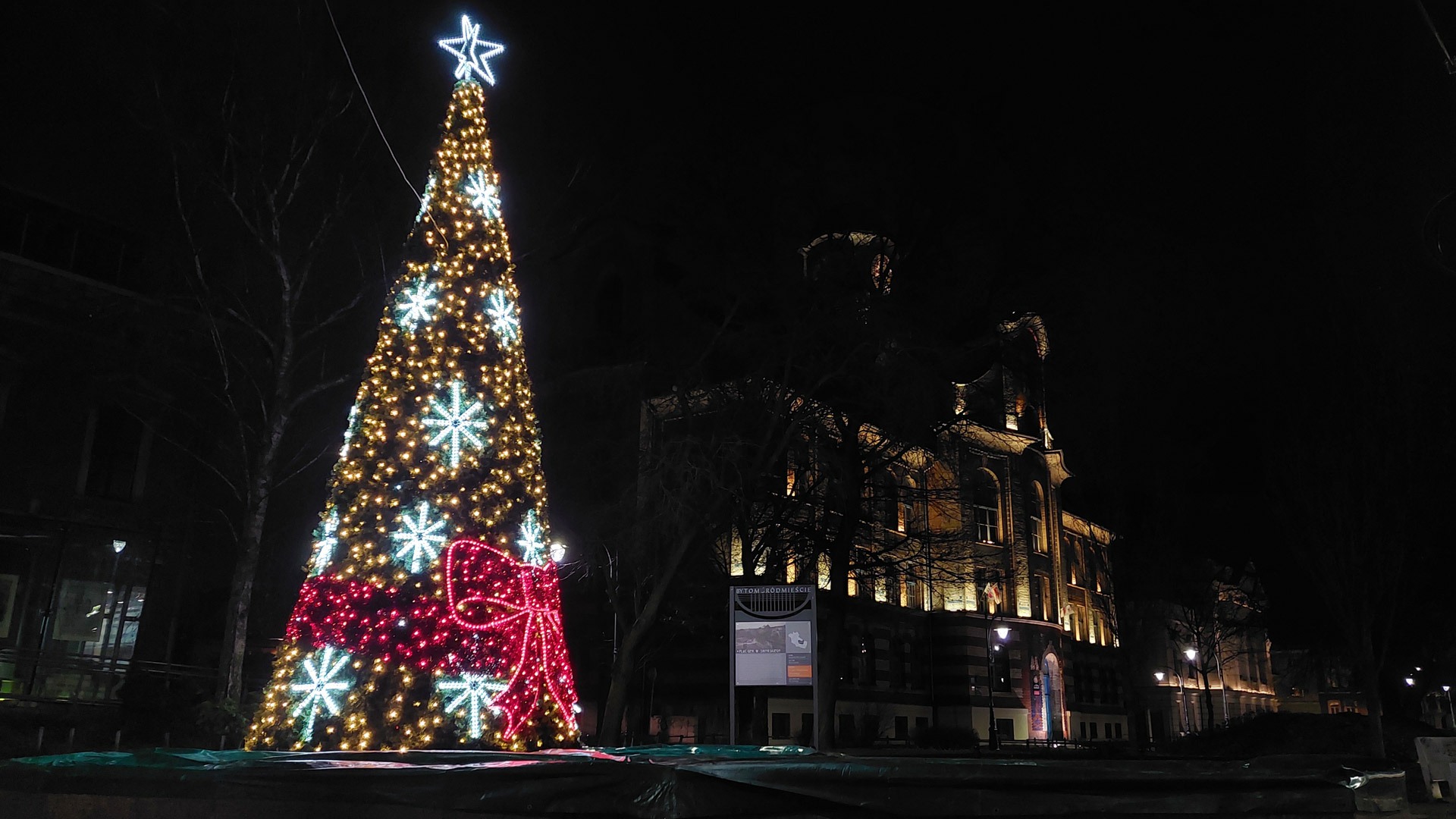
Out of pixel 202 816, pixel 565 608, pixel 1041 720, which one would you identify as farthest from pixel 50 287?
pixel 1041 720

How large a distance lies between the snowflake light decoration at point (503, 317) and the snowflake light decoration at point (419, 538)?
102 inches

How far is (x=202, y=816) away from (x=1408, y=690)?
5085 centimetres

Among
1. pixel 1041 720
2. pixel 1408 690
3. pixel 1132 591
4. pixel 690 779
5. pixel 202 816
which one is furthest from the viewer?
pixel 1041 720

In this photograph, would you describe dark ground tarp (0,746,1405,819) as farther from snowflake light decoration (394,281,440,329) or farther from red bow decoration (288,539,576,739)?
snowflake light decoration (394,281,440,329)

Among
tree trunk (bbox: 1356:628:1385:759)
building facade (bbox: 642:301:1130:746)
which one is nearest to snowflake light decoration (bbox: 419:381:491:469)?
building facade (bbox: 642:301:1130:746)

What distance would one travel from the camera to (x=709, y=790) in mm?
5984

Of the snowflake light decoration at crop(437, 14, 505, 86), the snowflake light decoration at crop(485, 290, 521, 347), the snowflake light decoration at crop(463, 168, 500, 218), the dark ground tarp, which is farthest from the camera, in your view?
the snowflake light decoration at crop(437, 14, 505, 86)

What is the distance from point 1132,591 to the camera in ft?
129

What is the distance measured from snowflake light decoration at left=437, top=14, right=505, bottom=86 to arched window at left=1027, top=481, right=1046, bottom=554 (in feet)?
139

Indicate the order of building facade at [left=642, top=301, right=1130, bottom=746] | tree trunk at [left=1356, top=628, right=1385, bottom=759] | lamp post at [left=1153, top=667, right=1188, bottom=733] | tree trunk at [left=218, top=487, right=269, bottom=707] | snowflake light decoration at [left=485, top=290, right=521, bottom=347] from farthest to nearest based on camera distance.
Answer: lamp post at [left=1153, top=667, right=1188, bottom=733]
tree trunk at [left=1356, top=628, right=1385, bottom=759]
building facade at [left=642, top=301, right=1130, bottom=746]
tree trunk at [left=218, top=487, right=269, bottom=707]
snowflake light decoration at [left=485, top=290, right=521, bottom=347]

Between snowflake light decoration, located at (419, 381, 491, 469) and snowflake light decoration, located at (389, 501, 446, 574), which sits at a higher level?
snowflake light decoration, located at (419, 381, 491, 469)

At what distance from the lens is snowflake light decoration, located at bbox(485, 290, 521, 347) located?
13.3 meters

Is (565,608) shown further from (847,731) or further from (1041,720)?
(1041,720)

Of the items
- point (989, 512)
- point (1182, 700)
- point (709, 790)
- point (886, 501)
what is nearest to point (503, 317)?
point (709, 790)
